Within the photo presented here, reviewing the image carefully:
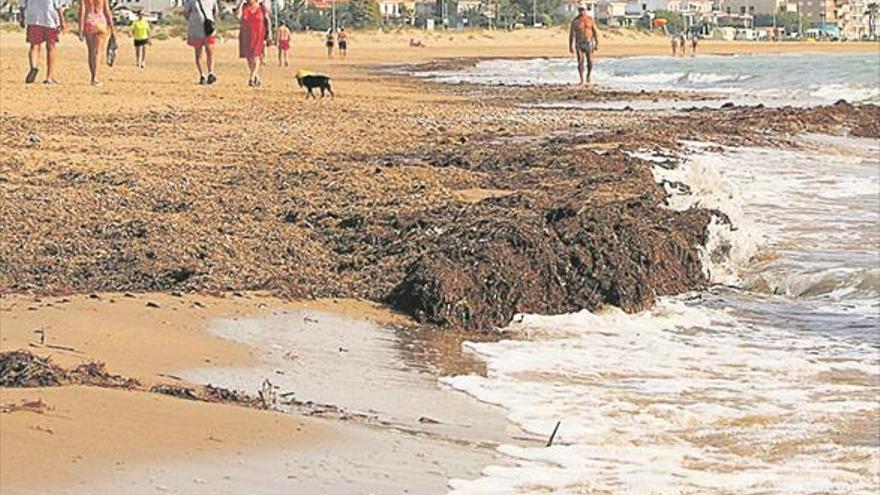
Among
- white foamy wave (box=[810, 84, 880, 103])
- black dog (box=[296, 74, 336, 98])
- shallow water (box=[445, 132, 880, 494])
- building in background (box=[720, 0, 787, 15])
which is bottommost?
white foamy wave (box=[810, 84, 880, 103])

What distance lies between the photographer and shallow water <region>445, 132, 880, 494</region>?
15.6ft

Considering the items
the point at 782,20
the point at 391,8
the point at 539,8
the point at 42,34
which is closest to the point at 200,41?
the point at 42,34

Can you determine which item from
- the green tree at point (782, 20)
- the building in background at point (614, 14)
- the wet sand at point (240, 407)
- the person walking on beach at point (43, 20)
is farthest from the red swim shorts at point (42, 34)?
the building in background at point (614, 14)

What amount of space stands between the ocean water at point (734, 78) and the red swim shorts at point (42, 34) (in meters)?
15.8

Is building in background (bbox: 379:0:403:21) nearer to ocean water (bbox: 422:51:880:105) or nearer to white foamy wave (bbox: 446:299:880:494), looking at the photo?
ocean water (bbox: 422:51:880:105)

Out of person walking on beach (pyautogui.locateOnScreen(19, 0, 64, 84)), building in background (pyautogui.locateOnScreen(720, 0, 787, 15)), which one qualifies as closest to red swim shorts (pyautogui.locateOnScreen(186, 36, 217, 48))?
person walking on beach (pyautogui.locateOnScreen(19, 0, 64, 84))

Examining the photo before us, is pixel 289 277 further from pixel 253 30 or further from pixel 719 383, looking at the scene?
pixel 253 30

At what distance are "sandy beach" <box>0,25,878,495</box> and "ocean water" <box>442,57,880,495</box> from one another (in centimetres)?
18

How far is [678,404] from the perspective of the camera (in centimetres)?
571

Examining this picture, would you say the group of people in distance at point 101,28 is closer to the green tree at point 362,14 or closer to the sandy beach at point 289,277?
the sandy beach at point 289,277

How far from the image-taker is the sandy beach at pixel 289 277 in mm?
4289

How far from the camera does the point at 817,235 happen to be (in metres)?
10.6

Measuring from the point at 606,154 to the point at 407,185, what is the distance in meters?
2.79

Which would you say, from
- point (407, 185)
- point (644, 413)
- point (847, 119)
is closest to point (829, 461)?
point (644, 413)
